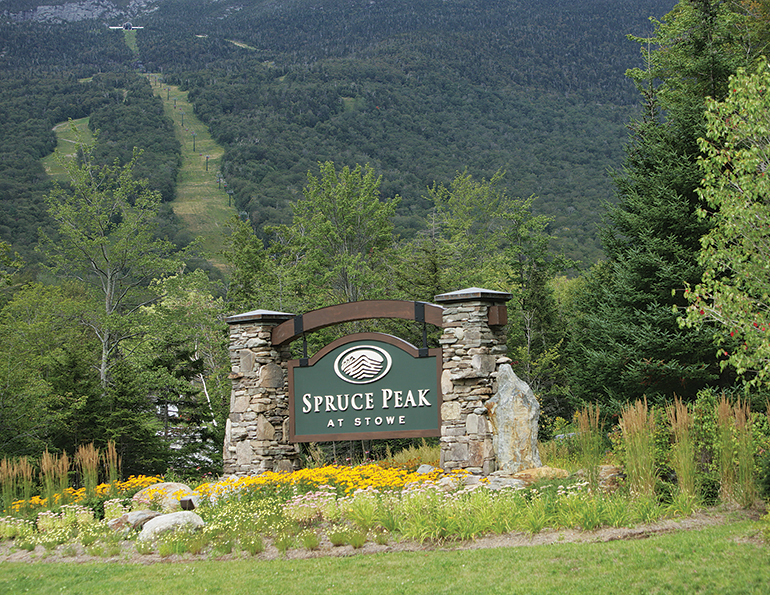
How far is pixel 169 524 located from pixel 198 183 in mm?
84889

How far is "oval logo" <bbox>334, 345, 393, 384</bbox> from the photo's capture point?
38.2ft

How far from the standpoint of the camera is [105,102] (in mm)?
101000

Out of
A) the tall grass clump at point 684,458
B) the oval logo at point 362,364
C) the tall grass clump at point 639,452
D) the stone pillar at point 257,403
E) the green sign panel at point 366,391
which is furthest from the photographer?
the stone pillar at point 257,403

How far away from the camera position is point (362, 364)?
11.8m

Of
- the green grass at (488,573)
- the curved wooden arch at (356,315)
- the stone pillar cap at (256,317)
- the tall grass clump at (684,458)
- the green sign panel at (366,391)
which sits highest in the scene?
the stone pillar cap at (256,317)

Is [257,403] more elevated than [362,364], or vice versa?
[362,364]

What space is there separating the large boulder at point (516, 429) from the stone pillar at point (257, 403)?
4.21 meters

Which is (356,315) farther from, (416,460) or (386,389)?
(416,460)

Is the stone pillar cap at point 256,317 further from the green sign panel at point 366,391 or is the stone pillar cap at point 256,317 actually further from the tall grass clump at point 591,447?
the tall grass clump at point 591,447

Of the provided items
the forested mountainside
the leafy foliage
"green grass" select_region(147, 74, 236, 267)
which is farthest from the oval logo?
"green grass" select_region(147, 74, 236, 267)

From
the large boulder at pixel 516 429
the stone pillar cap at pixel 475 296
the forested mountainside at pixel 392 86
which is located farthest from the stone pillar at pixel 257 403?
the forested mountainside at pixel 392 86

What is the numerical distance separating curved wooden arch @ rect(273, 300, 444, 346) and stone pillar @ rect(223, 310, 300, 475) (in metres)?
0.36

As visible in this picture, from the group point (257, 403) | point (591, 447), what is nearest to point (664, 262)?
point (591, 447)

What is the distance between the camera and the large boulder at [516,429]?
33.9 ft
